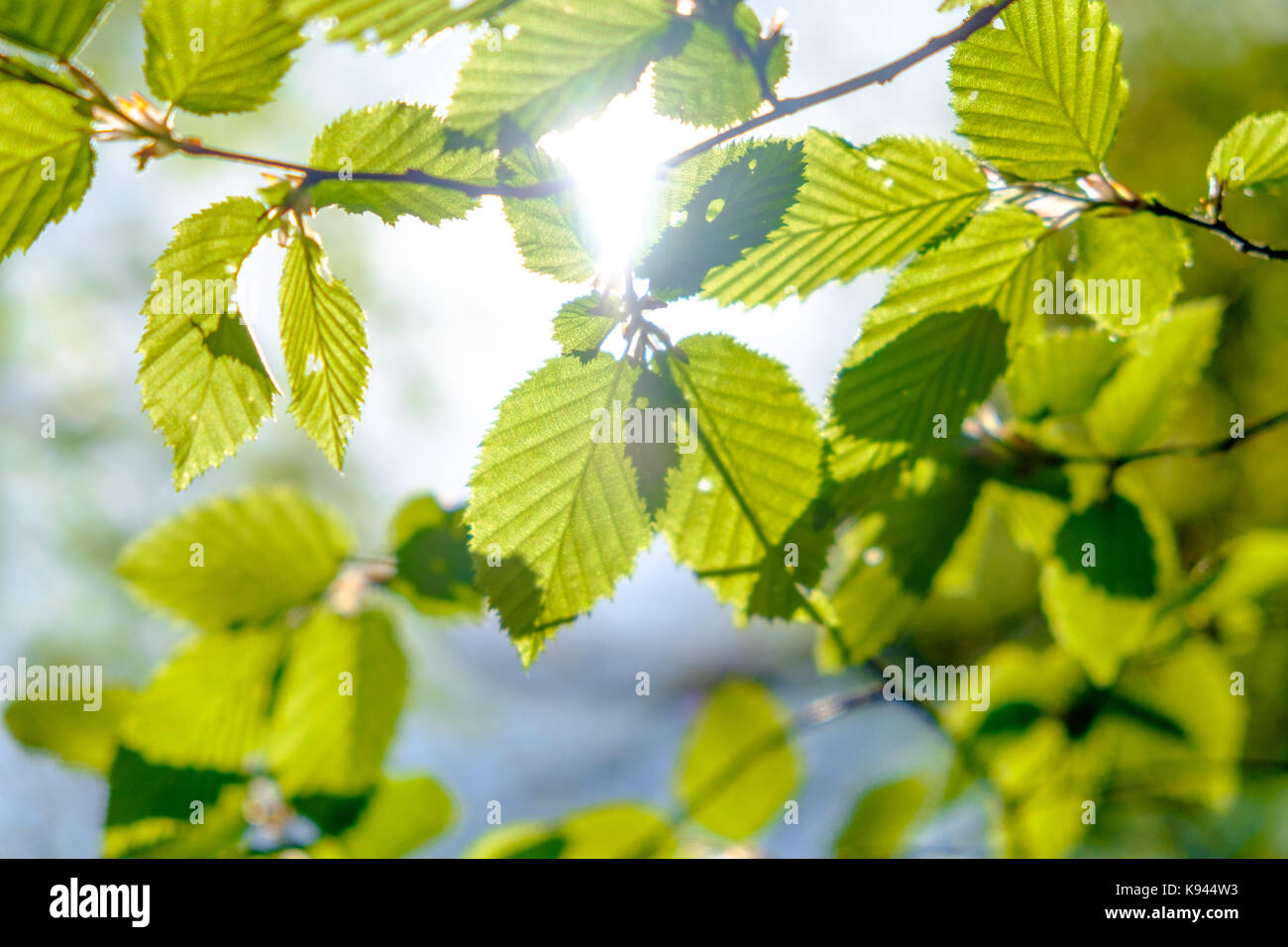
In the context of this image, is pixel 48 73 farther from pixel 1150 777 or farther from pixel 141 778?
pixel 1150 777

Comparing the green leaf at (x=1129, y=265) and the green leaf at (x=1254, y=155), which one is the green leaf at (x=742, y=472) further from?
the green leaf at (x=1254, y=155)

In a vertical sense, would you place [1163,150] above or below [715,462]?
above

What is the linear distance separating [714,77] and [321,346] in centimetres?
35

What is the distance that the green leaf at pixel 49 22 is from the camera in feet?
1.43

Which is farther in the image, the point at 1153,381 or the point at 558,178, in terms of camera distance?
the point at 1153,381

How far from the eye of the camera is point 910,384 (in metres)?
0.64

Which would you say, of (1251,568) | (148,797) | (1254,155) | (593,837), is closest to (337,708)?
(148,797)

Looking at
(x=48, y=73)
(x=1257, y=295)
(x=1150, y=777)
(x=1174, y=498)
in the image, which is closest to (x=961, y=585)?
(x=1150, y=777)

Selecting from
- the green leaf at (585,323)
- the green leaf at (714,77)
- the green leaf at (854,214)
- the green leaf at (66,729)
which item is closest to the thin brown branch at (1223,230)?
the green leaf at (854,214)

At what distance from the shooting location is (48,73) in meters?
0.46

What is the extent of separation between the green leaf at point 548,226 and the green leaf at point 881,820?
117 cm

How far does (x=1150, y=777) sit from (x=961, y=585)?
62 cm

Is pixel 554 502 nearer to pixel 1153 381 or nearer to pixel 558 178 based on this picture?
pixel 558 178

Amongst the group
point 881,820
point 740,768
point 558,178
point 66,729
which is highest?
point 558,178
